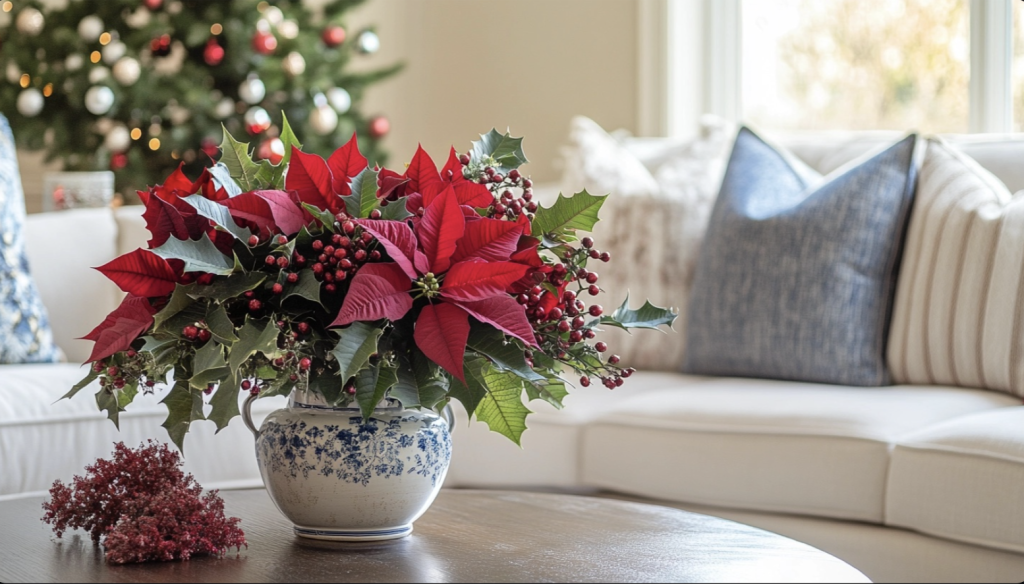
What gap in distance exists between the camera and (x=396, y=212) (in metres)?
0.95

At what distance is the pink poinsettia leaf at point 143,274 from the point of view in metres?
0.92

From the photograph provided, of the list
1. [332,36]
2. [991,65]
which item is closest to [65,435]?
[332,36]

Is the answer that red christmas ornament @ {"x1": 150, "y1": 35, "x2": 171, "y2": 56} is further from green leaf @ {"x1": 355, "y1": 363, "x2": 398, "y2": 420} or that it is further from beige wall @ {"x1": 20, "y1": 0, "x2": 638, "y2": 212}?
green leaf @ {"x1": 355, "y1": 363, "x2": 398, "y2": 420}

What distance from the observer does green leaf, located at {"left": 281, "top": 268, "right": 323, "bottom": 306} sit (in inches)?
34.8

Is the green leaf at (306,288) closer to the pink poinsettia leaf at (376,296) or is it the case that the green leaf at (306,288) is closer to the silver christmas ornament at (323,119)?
the pink poinsettia leaf at (376,296)

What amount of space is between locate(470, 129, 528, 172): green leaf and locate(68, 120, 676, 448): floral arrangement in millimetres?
65

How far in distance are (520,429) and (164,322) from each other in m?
0.34

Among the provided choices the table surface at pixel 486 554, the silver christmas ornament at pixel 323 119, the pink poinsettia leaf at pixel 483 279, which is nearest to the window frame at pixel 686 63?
the silver christmas ornament at pixel 323 119

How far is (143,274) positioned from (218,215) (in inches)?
3.4

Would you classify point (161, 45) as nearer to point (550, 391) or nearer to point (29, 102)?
point (29, 102)

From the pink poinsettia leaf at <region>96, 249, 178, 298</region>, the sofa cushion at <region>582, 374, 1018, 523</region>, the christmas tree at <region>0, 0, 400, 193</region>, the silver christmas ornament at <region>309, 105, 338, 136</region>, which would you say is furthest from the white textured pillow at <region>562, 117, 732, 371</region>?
the pink poinsettia leaf at <region>96, 249, 178, 298</region>

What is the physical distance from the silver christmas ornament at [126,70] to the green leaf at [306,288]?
91.7 inches

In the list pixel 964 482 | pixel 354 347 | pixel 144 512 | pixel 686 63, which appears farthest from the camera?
pixel 686 63

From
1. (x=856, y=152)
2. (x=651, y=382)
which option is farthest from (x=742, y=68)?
(x=651, y=382)
